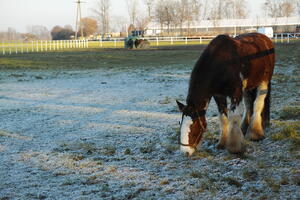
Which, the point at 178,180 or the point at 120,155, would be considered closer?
the point at 178,180

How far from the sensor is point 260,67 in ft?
16.3

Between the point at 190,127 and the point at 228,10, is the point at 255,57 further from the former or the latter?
the point at 228,10

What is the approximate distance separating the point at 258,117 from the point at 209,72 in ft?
4.99

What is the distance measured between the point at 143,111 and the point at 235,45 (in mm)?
3724

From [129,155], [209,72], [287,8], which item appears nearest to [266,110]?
[209,72]

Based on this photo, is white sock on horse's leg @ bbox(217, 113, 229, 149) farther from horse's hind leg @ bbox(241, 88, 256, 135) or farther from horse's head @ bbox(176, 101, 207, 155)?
horse's head @ bbox(176, 101, 207, 155)

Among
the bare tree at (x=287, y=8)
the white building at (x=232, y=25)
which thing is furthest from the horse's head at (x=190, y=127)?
Answer: the bare tree at (x=287, y=8)

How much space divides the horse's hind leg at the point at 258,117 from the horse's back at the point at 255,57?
182 mm

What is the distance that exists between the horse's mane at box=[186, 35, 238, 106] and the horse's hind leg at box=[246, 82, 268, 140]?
3.71 ft

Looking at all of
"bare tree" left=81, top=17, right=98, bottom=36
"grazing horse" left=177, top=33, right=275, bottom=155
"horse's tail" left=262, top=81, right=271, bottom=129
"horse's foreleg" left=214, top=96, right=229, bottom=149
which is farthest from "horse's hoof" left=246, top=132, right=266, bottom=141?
"bare tree" left=81, top=17, right=98, bottom=36

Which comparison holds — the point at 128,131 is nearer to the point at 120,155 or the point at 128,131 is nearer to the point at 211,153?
the point at 120,155

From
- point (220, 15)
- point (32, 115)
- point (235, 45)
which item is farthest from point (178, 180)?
point (220, 15)

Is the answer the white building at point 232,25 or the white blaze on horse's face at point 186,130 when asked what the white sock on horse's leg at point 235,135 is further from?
the white building at point 232,25

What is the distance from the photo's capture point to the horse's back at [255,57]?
4668mm
